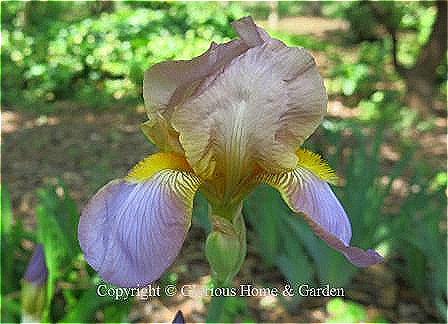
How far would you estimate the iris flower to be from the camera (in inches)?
29.9

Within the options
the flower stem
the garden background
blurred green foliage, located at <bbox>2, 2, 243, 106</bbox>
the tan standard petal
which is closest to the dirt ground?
the garden background

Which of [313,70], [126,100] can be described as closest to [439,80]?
[126,100]

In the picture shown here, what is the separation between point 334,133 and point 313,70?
194 centimetres

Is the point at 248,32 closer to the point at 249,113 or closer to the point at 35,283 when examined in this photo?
the point at 249,113

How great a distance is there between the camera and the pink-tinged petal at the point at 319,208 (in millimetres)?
774

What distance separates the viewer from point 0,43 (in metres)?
4.88

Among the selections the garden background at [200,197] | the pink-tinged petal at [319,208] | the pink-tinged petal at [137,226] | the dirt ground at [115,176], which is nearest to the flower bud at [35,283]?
the garden background at [200,197]

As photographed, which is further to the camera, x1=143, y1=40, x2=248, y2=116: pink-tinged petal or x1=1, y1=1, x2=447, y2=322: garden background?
x1=1, y1=1, x2=447, y2=322: garden background

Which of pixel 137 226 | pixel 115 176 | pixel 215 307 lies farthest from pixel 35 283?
pixel 115 176

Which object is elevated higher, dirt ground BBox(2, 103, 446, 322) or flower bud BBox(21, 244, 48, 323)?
flower bud BBox(21, 244, 48, 323)

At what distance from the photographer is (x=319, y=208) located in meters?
0.81

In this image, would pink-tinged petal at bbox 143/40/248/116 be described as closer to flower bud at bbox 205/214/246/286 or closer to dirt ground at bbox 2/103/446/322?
flower bud at bbox 205/214/246/286

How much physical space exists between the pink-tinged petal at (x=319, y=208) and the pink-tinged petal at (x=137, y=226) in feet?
0.45

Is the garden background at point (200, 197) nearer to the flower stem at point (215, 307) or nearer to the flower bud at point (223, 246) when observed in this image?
the flower stem at point (215, 307)
